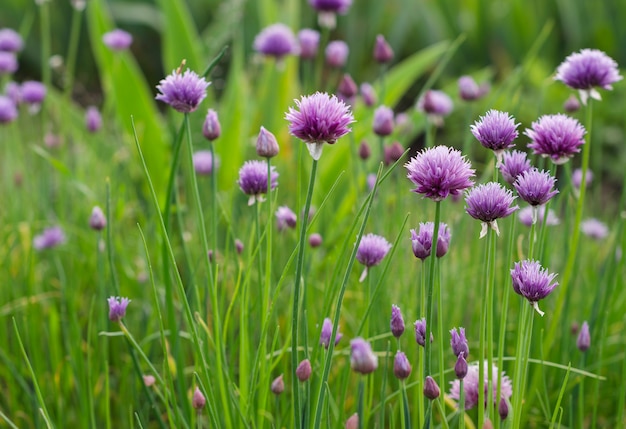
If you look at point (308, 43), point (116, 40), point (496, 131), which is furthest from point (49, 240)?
point (496, 131)

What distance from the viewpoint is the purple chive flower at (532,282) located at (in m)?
0.75

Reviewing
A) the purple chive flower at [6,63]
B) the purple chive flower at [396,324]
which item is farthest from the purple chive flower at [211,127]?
the purple chive flower at [6,63]

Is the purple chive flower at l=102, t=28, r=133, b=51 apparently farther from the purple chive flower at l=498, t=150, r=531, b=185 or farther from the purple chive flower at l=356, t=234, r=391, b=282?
the purple chive flower at l=498, t=150, r=531, b=185

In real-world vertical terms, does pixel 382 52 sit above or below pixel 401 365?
above

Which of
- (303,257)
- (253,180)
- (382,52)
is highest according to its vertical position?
(382,52)

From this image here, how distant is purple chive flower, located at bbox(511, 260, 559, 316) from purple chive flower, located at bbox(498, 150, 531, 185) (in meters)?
0.12

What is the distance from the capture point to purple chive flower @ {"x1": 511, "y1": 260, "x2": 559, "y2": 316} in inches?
29.7

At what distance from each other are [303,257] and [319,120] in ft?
0.57

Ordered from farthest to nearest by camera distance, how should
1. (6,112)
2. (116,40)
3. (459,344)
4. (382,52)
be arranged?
(116,40), (6,112), (382,52), (459,344)

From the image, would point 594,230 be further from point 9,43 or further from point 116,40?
point 9,43

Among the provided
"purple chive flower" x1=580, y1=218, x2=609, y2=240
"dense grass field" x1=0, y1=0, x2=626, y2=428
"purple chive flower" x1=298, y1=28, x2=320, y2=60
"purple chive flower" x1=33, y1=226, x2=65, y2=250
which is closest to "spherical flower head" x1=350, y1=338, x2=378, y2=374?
"dense grass field" x1=0, y1=0, x2=626, y2=428

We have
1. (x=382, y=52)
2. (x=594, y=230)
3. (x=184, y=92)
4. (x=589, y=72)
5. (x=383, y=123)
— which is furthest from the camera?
(x=594, y=230)

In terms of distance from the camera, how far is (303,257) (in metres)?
0.83

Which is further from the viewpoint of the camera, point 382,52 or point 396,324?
point 382,52
